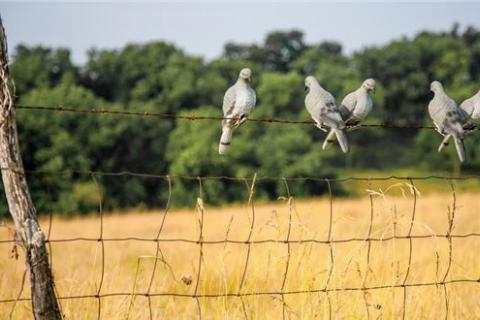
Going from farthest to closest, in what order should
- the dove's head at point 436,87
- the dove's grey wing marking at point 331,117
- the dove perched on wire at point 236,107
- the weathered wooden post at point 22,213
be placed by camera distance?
1. the dove's head at point 436,87
2. the dove perched on wire at point 236,107
3. the dove's grey wing marking at point 331,117
4. the weathered wooden post at point 22,213

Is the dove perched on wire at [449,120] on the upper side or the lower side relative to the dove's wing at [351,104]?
lower

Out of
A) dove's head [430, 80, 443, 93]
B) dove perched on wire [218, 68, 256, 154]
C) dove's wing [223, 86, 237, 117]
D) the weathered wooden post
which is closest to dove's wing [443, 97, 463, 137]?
dove's head [430, 80, 443, 93]

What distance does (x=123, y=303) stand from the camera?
4.25m

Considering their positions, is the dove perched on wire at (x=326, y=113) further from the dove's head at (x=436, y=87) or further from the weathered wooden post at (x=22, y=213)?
the weathered wooden post at (x=22, y=213)

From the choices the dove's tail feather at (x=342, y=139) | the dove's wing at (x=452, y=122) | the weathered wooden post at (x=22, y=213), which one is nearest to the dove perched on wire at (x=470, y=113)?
the dove's wing at (x=452, y=122)

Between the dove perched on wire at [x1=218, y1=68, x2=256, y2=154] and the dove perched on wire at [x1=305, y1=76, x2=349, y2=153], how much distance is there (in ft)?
1.27

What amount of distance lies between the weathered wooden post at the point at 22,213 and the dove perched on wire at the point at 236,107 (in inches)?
46.3

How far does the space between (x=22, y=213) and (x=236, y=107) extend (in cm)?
144

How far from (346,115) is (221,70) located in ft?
164

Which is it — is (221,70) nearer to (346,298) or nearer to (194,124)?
(194,124)

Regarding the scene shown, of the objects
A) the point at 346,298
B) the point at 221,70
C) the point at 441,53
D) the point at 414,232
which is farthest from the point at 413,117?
the point at 346,298

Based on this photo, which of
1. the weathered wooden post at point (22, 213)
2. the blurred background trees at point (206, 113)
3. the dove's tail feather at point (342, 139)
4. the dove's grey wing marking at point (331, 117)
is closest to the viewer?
the weathered wooden post at point (22, 213)

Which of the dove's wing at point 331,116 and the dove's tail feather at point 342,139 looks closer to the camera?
the dove's tail feather at point 342,139

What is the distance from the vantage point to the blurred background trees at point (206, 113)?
3822 cm
